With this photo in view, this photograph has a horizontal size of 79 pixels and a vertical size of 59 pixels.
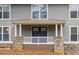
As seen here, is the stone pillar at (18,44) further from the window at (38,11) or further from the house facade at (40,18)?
the window at (38,11)

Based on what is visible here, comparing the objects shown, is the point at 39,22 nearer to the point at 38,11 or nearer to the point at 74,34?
the point at 38,11

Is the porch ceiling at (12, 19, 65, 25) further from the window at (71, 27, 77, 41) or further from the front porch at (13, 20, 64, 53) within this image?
the window at (71, 27, 77, 41)

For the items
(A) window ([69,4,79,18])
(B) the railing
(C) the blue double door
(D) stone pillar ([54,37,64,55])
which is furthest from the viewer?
(C) the blue double door

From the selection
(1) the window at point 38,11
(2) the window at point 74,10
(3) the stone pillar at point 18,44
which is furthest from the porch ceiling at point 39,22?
(3) the stone pillar at point 18,44

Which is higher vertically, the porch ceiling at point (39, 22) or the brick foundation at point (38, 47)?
the porch ceiling at point (39, 22)

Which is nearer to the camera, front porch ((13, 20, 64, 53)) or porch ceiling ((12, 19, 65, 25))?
front porch ((13, 20, 64, 53))

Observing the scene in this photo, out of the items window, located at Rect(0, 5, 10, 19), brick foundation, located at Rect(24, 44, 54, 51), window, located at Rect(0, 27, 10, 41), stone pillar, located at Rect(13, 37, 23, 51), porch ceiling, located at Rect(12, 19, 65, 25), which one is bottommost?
brick foundation, located at Rect(24, 44, 54, 51)

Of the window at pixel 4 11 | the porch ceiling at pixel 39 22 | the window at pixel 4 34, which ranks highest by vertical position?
the window at pixel 4 11

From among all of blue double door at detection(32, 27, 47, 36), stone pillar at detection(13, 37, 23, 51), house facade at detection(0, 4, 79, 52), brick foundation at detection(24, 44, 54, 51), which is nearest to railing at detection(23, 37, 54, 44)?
brick foundation at detection(24, 44, 54, 51)

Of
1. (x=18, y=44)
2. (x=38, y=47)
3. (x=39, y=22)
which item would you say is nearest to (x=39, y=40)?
(x=38, y=47)

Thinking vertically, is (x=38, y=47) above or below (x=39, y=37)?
below

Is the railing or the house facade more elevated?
the house facade

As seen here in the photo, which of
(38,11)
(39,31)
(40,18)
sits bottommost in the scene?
(39,31)
